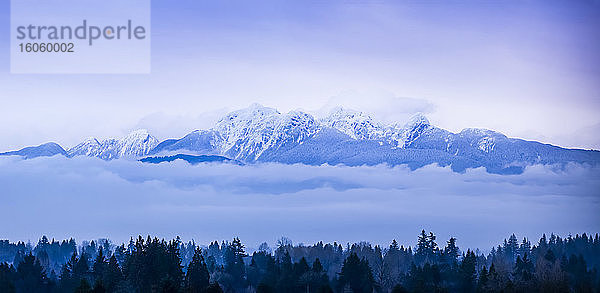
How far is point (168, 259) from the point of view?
352ft

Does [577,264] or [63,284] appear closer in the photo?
[63,284]

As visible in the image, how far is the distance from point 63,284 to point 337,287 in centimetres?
3780

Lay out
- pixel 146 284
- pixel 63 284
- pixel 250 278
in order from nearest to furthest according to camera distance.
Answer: pixel 146 284 → pixel 63 284 → pixel 250 278

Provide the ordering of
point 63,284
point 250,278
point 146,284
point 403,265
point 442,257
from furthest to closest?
1. point 403,265
2. point 442,257
3. point 250,278
4. point 63,284
5. point 146,284

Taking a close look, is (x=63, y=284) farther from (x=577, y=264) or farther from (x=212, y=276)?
(x=577, y=264)

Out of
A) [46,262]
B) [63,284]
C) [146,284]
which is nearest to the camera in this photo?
[146,284]

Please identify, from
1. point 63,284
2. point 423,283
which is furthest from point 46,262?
point 423,283

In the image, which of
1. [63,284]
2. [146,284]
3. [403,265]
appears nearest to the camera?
[146,284]

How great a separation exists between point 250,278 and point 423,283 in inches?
1601

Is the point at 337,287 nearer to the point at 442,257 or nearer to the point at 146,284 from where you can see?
the point at 146,284

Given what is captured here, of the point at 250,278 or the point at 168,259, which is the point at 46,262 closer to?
the point at 250,278

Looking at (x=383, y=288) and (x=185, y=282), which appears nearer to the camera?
(x=185, y=282)

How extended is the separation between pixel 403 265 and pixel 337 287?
58477mm

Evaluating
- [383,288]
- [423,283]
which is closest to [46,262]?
[383,288]
